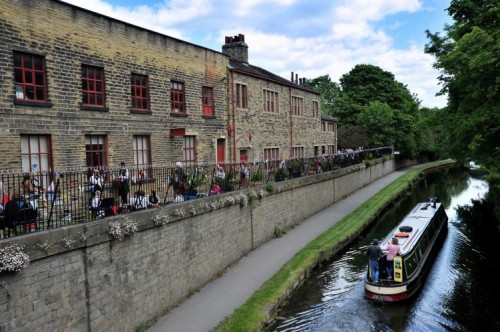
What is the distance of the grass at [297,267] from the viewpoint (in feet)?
31.8

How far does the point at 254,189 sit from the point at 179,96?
5.26 m

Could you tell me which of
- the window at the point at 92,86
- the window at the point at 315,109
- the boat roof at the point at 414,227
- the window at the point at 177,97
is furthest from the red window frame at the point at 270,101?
→ the window at the point at 92,86

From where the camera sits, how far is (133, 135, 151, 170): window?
15.8m

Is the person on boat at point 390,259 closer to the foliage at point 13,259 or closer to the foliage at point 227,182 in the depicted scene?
the foliage at point 227,182

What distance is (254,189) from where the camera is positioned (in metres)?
16.0

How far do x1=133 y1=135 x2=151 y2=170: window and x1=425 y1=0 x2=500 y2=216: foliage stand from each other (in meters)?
11.1

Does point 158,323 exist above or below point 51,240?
below

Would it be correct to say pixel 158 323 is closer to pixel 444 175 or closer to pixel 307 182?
pixel 307 182

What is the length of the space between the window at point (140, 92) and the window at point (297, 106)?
46.0 ft

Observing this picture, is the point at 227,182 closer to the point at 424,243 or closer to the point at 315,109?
the point at 424,243

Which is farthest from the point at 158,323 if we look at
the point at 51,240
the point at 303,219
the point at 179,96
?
the point at 303,219

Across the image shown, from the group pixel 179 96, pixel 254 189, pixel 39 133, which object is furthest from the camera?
pixel 179 96

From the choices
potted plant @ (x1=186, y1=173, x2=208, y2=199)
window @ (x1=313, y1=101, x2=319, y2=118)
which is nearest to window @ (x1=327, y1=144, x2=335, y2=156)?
window @ (x1=313, y1=101, x2=319, y2=118)

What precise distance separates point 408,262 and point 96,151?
1045 cm
